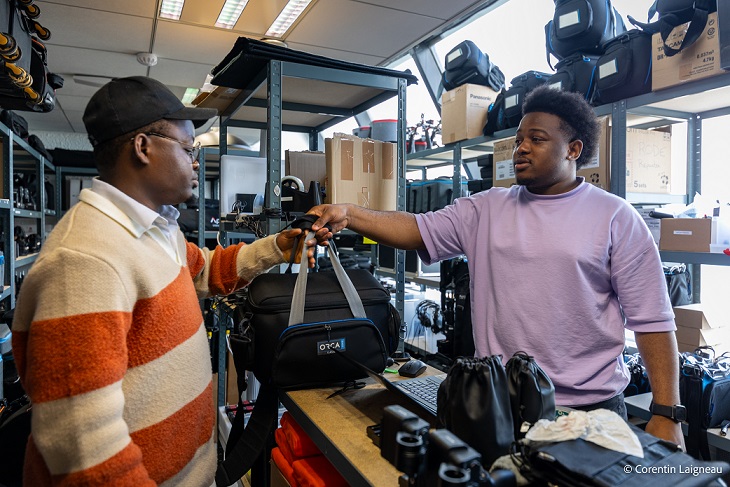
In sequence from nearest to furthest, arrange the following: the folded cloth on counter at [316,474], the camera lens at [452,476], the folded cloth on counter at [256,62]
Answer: the camera lens at [452,476], the folded cloth on counter at [316,474], the folded cloth on counter at [256,62]

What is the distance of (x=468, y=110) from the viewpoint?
3438 millimetres

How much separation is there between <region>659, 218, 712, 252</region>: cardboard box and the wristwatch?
102 cm

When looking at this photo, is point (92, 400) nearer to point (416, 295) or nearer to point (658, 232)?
point (658, 232)

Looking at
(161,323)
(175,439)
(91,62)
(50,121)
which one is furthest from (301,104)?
(50,121)

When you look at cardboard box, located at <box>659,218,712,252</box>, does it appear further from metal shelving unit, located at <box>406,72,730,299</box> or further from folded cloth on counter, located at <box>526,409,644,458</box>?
folded cloth on counter, located at <box>526,409,644,458</box>

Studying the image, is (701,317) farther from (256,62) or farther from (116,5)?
(116,5)

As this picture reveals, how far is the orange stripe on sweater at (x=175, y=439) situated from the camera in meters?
0.97

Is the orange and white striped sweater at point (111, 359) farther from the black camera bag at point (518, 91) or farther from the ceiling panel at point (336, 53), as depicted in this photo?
the ceiling panel at point (336, 53)

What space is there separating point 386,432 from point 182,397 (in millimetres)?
509

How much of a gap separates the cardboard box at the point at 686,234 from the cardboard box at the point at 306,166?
1.53 m

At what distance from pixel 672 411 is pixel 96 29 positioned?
4678mm

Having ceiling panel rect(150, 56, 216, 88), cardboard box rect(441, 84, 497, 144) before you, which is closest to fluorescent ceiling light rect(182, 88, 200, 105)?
ceiling panel rect(150, 56, 216, 88)

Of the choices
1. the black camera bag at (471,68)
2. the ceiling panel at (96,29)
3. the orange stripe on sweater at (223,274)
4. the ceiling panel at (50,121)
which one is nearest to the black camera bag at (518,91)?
the black camera bag at (471,68)

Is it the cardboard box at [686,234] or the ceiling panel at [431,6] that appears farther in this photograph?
the ceiling panel at [431,6]
